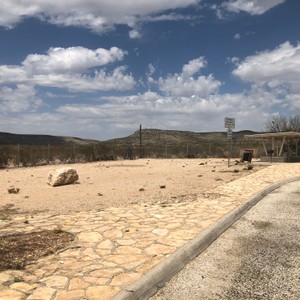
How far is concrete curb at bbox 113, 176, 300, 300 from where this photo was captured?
4344mm

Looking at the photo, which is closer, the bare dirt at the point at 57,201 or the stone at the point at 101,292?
the stone at the point at 101,292

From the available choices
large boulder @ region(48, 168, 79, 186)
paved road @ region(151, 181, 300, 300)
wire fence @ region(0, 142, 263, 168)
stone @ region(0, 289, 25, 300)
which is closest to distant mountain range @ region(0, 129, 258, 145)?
wire fence @ region(0, 142, 263, 168)

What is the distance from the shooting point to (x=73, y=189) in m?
14.1

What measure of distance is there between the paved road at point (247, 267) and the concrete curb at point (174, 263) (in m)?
0.09

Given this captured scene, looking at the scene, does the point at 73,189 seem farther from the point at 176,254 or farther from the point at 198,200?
the point at 176,254

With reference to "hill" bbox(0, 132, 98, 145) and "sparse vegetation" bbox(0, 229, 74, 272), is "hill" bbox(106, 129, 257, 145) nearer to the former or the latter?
"hill" bbox(0, 132, 98, 145)

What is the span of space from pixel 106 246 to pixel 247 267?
206 cm

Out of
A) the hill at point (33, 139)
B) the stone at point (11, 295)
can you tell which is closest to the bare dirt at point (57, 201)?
the stone at point (11, 295)

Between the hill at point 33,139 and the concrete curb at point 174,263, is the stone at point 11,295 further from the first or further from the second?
the hill at point 33,139

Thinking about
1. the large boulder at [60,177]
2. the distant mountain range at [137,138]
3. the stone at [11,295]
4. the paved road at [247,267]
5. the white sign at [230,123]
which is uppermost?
the distant mountain range at [137,138]

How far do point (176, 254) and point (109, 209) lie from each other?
3899 millimetres

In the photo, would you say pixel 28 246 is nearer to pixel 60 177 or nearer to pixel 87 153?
pixel 60 177

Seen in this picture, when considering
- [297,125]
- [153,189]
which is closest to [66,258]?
[153,189]

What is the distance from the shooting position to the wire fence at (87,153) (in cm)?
3122
